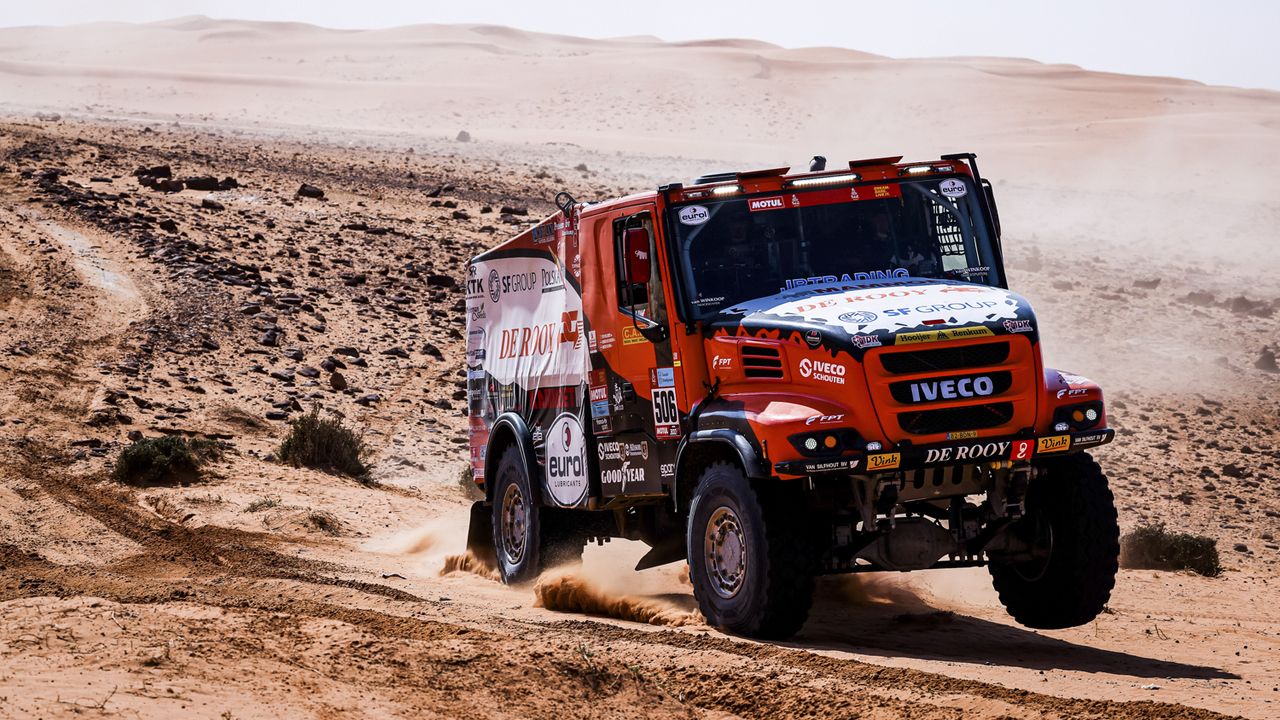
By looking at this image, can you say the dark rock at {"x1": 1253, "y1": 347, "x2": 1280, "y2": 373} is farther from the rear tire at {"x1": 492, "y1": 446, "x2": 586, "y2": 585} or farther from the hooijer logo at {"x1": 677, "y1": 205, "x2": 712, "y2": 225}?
the hooijer logo at {"x1": 677, "y1": 205, "x2": 712, "y2": 225}

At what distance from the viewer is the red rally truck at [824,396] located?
10156 millimetres

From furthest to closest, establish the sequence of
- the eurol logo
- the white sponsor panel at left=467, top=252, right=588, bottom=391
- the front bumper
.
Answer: the white sponsor panel at left=467, top=252, right=588, bottom=391
the eurol logo
the front bumper

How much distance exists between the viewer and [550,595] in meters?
13.0

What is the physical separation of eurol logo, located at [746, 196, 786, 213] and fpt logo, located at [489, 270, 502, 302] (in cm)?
458

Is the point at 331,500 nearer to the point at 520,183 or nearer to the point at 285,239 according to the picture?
the point at 285,239

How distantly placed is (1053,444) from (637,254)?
318cm

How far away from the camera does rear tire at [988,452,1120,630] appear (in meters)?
10.8

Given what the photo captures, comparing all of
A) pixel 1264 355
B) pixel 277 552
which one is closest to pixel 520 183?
pixel 1264 355

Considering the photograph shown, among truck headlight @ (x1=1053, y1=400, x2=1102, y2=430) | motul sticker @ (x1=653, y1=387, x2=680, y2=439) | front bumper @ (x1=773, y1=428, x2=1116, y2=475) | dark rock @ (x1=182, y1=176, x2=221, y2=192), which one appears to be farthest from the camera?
dark rock @ (x1=182, y1=176, x2=221, y2=192)

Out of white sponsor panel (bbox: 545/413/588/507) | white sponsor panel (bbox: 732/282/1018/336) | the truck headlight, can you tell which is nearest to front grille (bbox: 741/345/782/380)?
white sponsor panel (bbox: 732/282/1018/336)

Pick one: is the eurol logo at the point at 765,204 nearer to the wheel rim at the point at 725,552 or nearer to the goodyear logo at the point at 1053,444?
the wheel rim at the point at 725,552

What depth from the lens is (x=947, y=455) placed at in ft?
33.3

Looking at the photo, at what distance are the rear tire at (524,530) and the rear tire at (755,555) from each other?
3.46m

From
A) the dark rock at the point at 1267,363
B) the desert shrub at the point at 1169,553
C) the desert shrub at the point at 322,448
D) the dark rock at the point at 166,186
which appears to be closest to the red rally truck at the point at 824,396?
the desert shrub at the point at 1169,553
